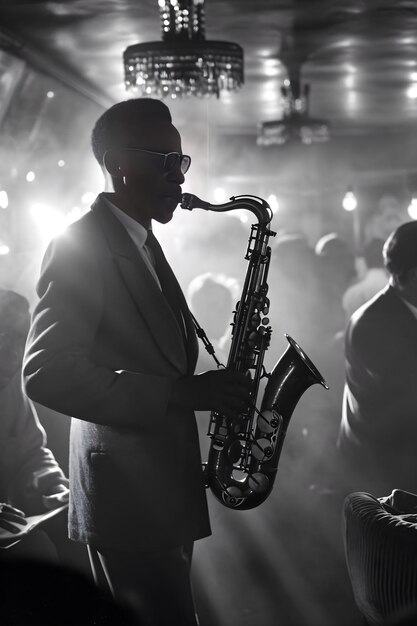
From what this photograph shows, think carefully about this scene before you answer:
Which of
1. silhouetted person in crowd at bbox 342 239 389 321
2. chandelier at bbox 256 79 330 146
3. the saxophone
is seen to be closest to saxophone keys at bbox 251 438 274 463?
the saxophone

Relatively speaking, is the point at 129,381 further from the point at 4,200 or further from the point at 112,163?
the point at 4,200

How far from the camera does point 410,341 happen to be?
3580 mm

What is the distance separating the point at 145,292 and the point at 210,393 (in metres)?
0.28

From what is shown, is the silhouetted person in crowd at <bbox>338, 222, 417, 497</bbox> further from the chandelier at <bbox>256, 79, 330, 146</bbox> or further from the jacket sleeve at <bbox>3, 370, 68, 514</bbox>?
the chandelier at <bbox>256, 79, 330, 146</bbox>

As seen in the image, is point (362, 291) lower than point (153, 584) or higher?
lower

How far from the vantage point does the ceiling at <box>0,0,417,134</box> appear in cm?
520

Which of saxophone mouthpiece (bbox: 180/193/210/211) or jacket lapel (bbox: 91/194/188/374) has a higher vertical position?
saxophone mouthpiece (bbox: 180/193/210/211)

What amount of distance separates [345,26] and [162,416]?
472cm

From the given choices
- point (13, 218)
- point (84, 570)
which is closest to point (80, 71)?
point (13, 218)

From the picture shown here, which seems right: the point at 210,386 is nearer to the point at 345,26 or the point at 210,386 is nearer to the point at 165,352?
the point at 165,352

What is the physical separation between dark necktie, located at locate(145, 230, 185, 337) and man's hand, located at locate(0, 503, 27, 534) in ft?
4.11

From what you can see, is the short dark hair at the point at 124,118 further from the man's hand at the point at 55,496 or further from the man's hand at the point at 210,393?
the man's hand at the point at 55,496

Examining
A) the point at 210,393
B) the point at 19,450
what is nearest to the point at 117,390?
the point at 210,393

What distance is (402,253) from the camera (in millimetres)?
3664
